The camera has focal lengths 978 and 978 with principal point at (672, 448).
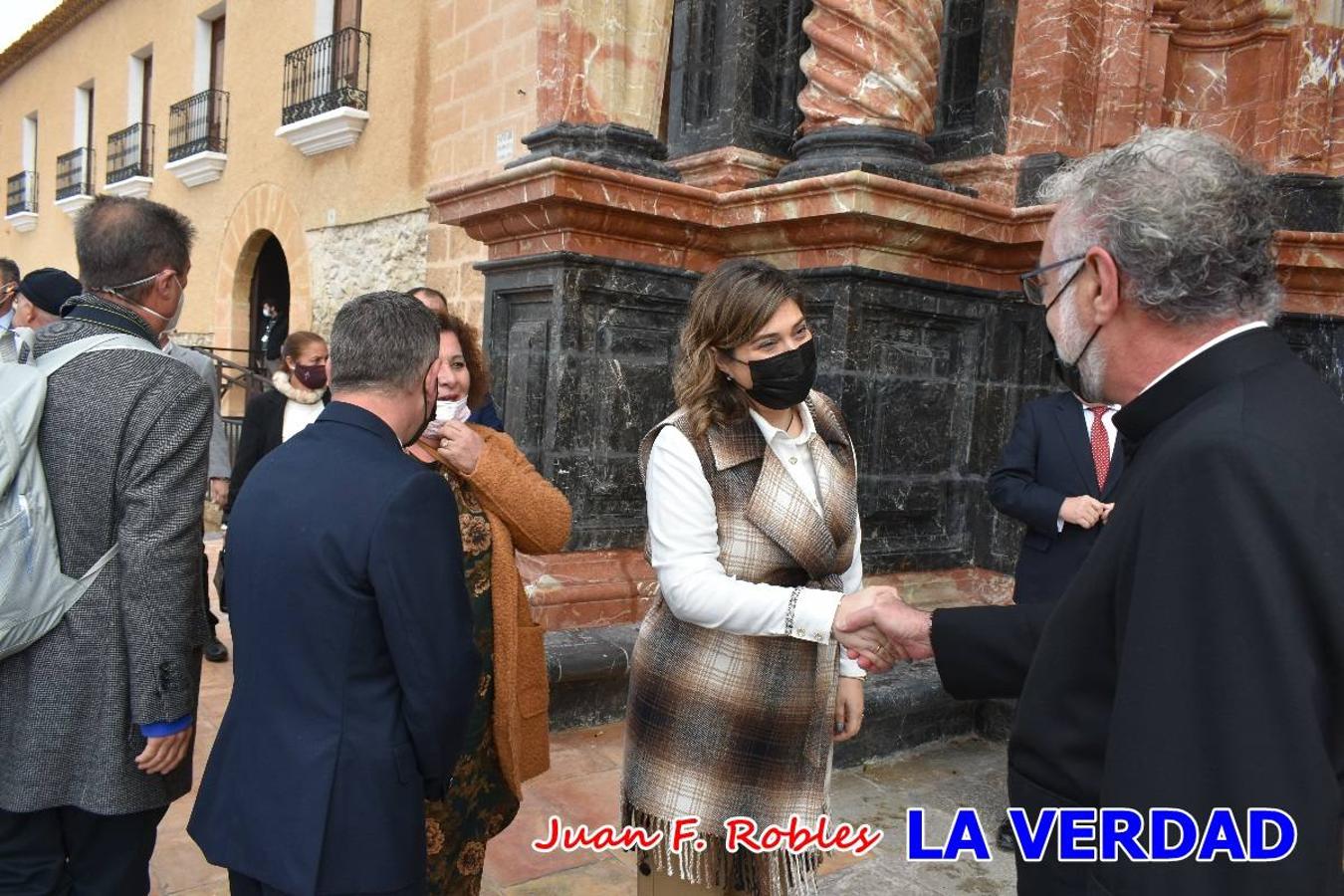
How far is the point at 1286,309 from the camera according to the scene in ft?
14.0

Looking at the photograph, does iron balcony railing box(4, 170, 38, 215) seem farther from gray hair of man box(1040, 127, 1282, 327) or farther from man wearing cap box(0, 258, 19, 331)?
gray hair of man box(1040, 127, 1282, 327)

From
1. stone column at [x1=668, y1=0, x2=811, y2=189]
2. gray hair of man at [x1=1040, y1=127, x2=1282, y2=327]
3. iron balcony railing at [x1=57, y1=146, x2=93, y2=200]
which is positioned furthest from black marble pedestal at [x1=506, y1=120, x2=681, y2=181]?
iron balcony railing at [x1=57, y1=146, x2=93, y2=200]

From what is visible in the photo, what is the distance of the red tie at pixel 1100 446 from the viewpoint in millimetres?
3281

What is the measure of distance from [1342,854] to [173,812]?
10.7 feet

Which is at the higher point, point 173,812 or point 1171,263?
point 1171,263

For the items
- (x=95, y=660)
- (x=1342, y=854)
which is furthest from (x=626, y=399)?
(x=1342, y=854)

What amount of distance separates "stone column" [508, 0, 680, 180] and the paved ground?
249 centimetres

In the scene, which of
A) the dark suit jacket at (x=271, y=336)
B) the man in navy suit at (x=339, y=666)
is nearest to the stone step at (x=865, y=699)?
the man in navy suit at (x=339, y=666)

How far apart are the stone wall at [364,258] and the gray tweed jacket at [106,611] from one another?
7.50 m

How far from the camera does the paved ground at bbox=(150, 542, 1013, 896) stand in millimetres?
2820

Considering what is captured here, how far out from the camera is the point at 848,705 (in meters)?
2.39

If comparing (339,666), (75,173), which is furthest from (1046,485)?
(75,173)

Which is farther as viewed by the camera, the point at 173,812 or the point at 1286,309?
the point at 1286,309

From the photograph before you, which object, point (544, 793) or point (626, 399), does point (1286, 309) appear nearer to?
point (626, 399)
